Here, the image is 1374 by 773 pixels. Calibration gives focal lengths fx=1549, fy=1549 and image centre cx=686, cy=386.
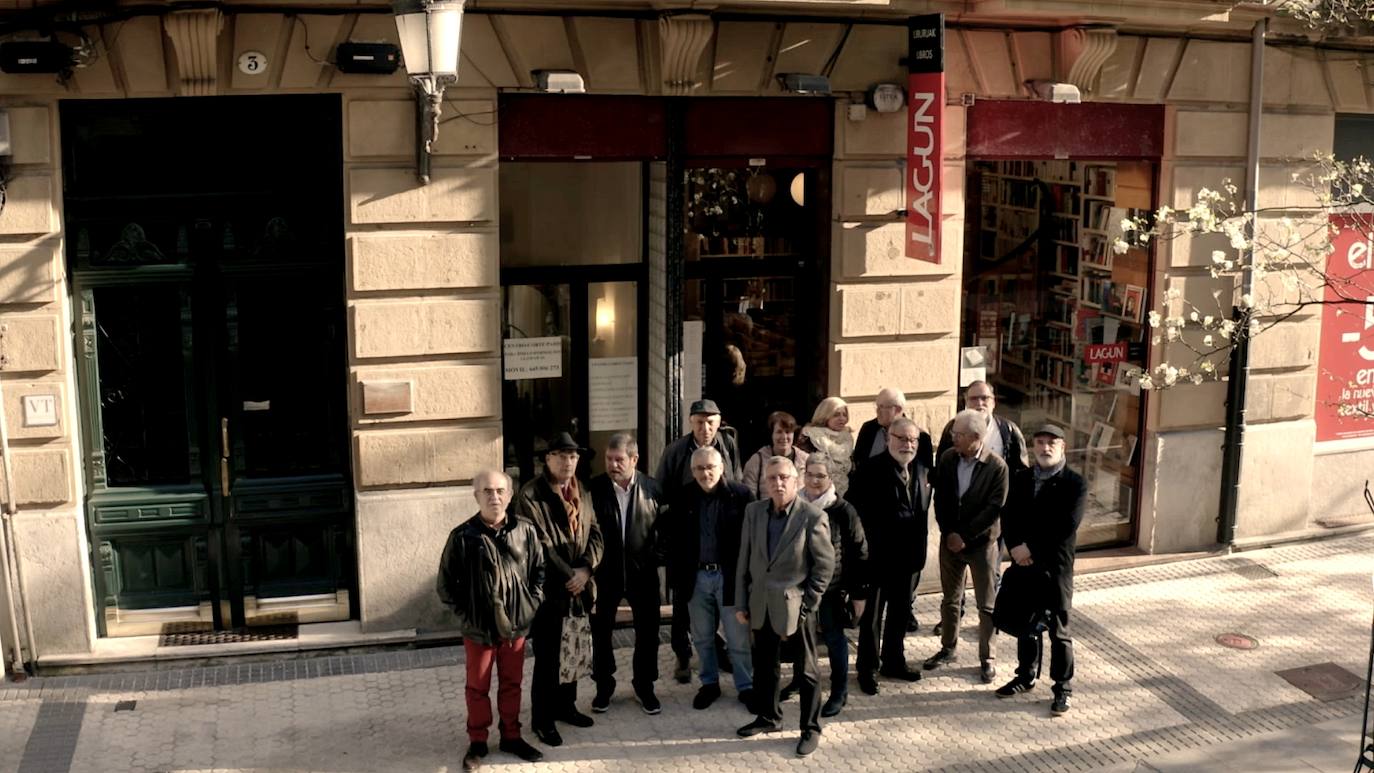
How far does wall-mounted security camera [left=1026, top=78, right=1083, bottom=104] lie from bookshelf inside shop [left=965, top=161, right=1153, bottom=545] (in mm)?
753

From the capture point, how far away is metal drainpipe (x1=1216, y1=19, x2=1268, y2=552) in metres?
14.0

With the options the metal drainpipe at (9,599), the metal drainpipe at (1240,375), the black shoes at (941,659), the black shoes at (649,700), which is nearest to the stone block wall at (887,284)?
the black shoes at (941,659)

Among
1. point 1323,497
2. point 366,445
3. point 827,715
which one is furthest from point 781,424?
point 1323,497

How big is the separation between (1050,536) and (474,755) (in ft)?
13.7

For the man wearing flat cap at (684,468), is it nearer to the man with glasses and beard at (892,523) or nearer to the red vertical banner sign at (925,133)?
the man with glasses and beard at (892,523)

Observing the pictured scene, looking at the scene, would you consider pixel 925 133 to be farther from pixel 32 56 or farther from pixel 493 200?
pixel 32 56

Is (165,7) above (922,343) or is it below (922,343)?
above

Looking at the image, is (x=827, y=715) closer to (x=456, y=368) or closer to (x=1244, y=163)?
(x=456, y=368)

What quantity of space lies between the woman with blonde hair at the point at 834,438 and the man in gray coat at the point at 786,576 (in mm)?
1639

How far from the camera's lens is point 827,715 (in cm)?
1077

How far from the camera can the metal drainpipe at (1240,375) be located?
45.9ft

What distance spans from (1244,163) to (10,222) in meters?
10.4

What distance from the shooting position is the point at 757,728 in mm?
10469

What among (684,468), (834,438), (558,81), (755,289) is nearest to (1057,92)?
(755,289)
